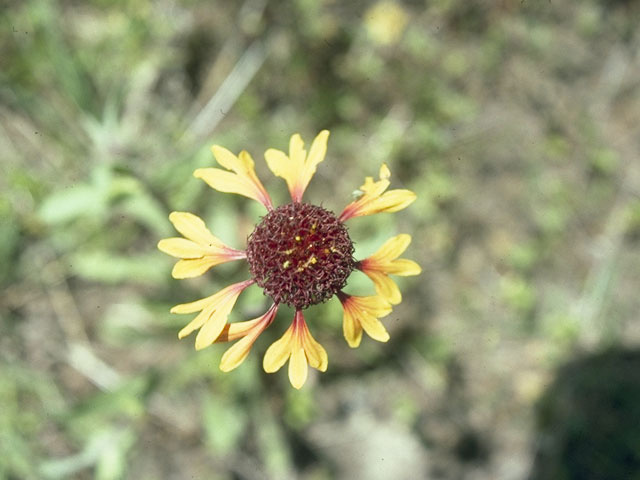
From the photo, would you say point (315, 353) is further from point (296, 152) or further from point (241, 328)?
point (296, 152)

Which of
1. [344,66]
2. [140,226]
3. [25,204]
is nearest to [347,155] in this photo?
[344,66]

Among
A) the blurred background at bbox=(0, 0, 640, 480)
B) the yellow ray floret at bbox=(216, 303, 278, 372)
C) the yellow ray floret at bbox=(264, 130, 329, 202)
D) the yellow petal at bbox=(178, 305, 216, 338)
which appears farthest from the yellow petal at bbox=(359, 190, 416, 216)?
the blurred background at bbox=(0, 0, 640, 480)

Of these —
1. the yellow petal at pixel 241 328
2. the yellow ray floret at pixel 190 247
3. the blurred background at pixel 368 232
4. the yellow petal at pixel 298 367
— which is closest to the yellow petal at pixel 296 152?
the yellow ray floret at pixel 190 247

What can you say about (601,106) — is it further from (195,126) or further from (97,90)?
(97,90)

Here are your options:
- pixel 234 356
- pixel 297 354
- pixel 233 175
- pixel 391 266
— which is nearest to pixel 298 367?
pixel 297 354

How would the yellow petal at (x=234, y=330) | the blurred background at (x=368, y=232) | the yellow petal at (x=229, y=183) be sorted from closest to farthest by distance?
the yellow petal at (x=234, y=330) → the yellow petal at (x=229, y=183) → the blurred background at (x=368, y=232)

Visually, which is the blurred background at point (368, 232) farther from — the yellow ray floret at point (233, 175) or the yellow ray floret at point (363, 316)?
the yellow ray floret at point (363, 316)
